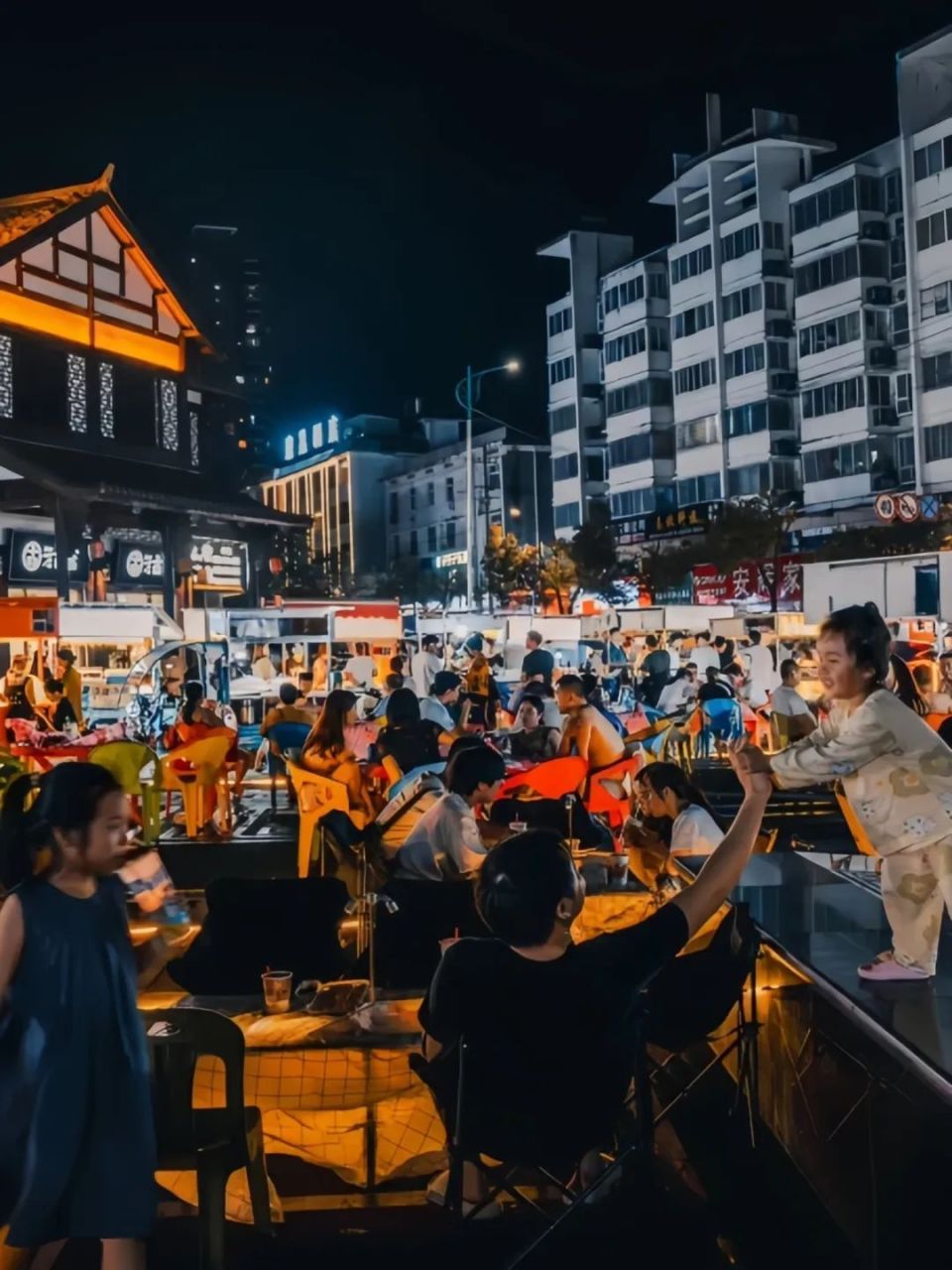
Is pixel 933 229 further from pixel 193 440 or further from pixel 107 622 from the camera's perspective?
pixel 107 622

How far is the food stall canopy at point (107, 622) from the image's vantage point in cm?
1527

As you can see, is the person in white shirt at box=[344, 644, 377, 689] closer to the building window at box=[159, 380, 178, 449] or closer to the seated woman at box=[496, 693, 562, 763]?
the seated woman at box=[496, 693, 562, 763]

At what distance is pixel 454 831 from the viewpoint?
5.61 metres

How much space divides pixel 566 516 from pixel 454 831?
5449cm

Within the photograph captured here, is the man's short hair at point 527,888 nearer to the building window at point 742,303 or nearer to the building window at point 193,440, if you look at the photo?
the building window at point 193,440

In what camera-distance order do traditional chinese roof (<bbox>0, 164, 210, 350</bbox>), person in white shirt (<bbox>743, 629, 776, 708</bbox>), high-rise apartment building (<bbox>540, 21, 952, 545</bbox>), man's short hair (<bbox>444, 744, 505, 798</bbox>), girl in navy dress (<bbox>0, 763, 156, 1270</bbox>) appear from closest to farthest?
girl in navy dress (<bbox>0, 763, 156, 1270</bbox>) < man's short hair (<bbox>444, 744, 505, 798</bbox>) < person in white shirt (<bbox>743, 629, 776, 708</bbox>) < traditional chinese roof (<bbox>0, 164, 210, 350</bbox>) < high-rise apartment building (<bbox>540, 21, 952, 545</bbox>)

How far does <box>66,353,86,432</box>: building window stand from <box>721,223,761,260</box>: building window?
32707 millimetres

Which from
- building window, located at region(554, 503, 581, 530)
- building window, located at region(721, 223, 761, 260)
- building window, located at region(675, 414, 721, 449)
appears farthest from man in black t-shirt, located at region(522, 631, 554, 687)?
building window, located at region(554, 503, 581, 530)

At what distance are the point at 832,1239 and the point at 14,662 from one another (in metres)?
14.4

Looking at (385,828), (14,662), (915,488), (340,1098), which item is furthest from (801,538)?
(340,1098)

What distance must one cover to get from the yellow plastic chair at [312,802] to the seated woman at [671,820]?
259cm

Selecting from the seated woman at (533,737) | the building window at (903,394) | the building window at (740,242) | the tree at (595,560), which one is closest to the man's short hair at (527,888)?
the seated woman at (533,737)

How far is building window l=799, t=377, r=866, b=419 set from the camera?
43.2 metres

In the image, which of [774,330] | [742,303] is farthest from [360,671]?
[742,303]
